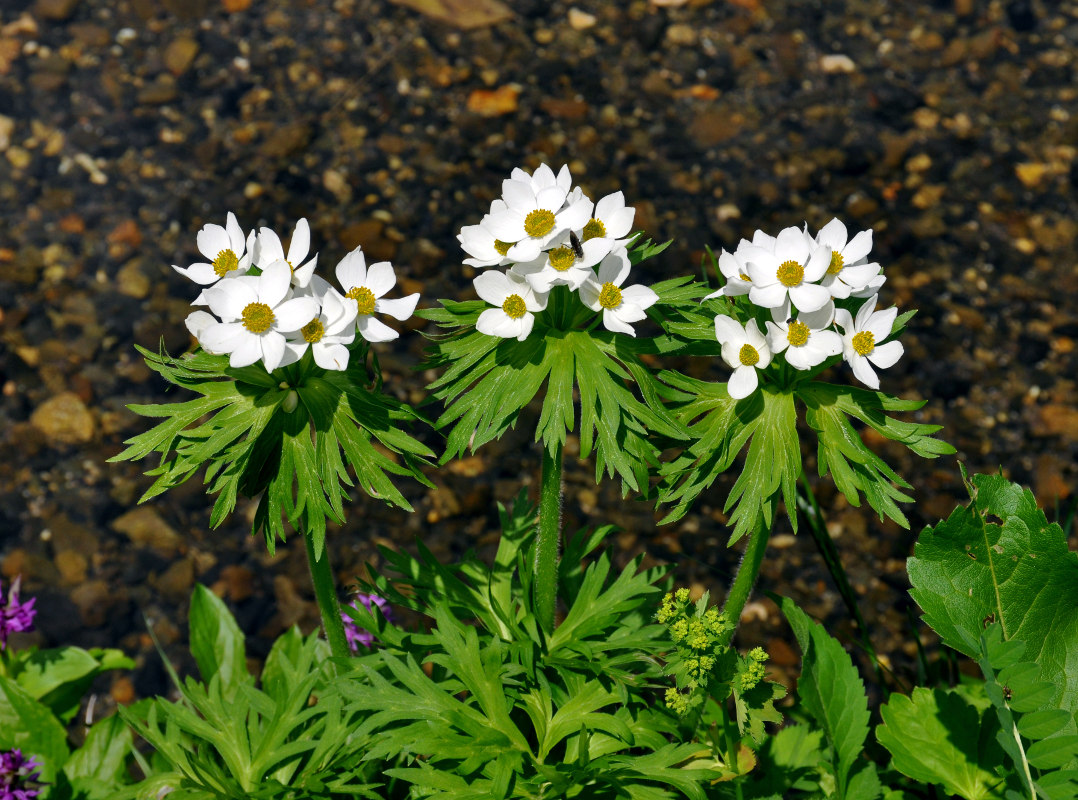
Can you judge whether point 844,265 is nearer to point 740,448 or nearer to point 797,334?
point 797,334

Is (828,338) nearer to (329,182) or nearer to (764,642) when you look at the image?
(764,642)

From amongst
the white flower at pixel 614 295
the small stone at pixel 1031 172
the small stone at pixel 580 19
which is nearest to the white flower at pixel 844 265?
the white flower at pixel 614 295

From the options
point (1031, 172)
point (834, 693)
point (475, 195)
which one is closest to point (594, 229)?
point (834, 693)

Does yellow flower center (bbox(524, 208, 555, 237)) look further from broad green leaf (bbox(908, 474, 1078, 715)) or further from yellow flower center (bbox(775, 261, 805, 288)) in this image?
broad green leaf (bbox(908, 474, 1078, 715))

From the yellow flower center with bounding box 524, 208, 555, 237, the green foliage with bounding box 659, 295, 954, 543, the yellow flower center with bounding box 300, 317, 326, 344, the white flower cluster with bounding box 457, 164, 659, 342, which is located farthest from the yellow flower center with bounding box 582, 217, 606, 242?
the yellow flower center with bounding box 300, 317, 326, 344

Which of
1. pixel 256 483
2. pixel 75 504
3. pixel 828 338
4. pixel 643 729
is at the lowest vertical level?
pixel 75 504

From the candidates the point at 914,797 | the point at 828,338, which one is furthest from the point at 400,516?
the point at 828,338
